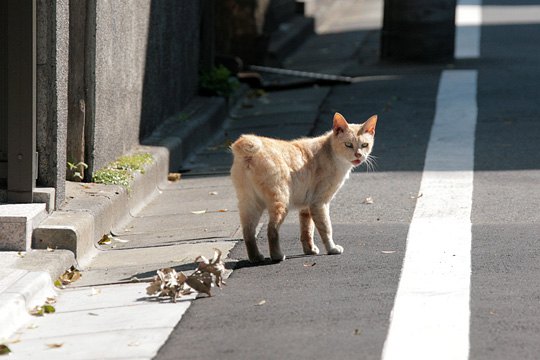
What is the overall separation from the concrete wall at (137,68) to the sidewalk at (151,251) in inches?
25.4

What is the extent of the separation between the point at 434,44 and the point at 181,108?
5403mm

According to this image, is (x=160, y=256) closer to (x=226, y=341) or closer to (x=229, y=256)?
(x=229, y=256)

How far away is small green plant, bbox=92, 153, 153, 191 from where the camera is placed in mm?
10163

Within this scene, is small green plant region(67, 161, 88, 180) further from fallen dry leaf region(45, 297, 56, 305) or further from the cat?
fallen dry leaf region(45, 297, 56, 305)

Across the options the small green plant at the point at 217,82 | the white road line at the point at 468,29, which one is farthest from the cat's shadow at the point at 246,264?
the white road line at the point at 468,29

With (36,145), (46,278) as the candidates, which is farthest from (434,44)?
(46,278)

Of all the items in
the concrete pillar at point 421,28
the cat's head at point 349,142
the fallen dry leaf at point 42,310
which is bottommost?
the fallen dry leaf at point 42,310

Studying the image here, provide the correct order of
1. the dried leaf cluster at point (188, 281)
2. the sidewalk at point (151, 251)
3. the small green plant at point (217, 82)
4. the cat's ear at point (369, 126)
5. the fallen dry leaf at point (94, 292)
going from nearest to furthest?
the sidewalk at point (151, 251)
the dried leaf cluster at point (188, 281)
the fallen dry leaf at point (94, 292)
the cat's ear at point (369, 126)
the small green plant at point (217, 82)

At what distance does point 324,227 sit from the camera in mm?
8461

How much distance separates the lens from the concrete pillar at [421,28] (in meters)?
18.0

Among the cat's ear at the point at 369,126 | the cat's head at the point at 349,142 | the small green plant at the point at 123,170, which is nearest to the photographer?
the cat's head at the point at 349,142

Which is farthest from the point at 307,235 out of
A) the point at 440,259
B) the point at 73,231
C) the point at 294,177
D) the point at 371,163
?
the point at 371,163

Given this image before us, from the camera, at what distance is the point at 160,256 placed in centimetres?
866

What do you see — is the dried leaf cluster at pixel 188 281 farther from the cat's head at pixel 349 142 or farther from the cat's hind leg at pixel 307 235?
the cat's head at pixel 349 142
